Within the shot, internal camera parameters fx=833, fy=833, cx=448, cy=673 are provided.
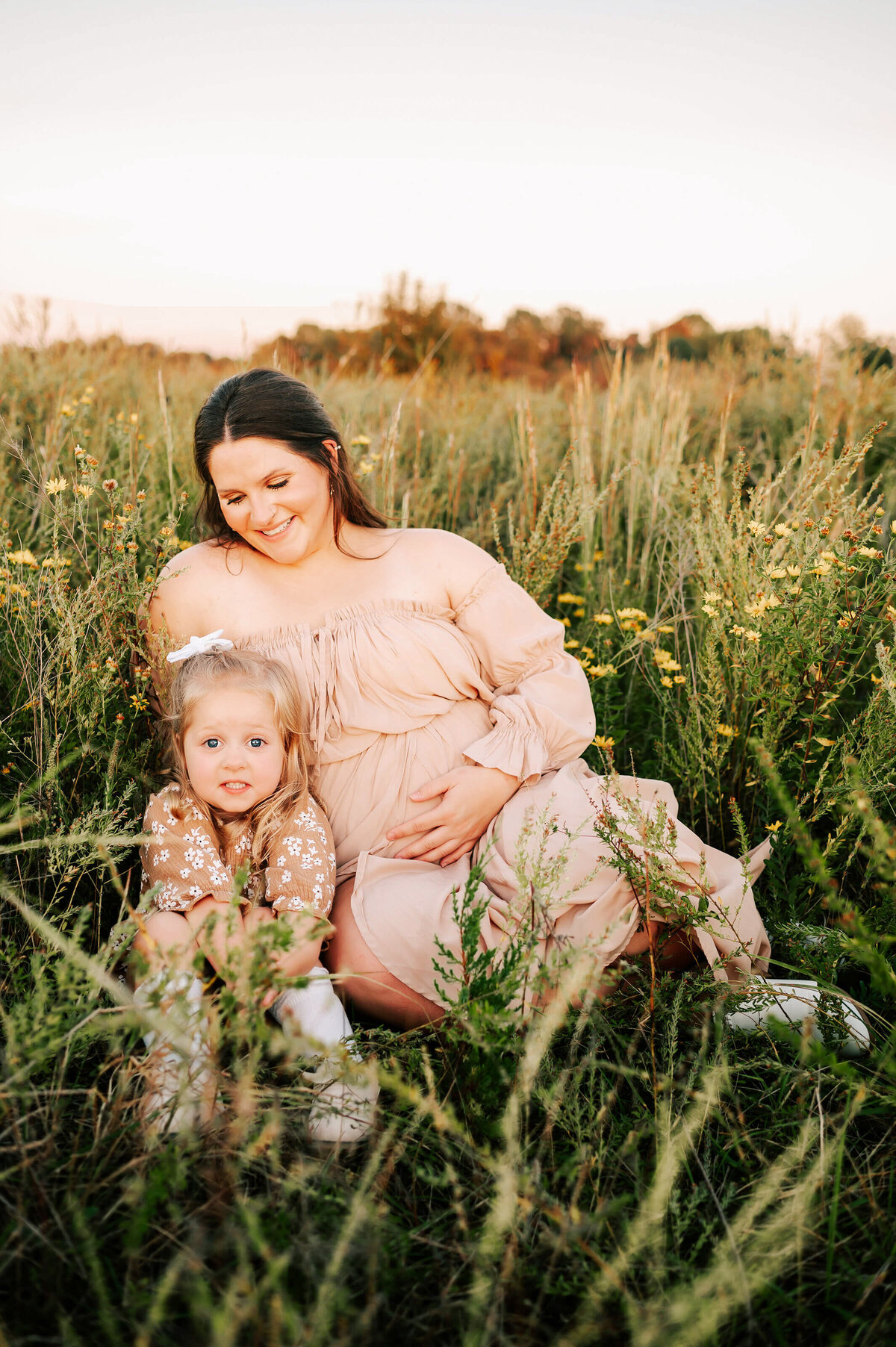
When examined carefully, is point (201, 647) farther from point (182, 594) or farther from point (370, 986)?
point (370, 986)

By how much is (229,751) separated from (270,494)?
66 centimetres

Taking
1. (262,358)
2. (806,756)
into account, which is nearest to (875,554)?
(806,756)

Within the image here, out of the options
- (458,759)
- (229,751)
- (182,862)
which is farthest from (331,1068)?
(458,759)

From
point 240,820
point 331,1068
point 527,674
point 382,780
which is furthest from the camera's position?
point 527,674

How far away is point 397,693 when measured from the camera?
81.5 inches

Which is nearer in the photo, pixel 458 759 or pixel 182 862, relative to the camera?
pixel 182 862

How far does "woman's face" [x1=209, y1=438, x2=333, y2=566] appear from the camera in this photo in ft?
6.69

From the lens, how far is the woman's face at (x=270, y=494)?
2039 millimetres

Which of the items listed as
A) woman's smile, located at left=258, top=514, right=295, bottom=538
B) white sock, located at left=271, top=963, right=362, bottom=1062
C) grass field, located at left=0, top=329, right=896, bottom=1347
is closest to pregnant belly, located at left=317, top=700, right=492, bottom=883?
white sock, located at left=271, top=963, right=362, bottom=1062

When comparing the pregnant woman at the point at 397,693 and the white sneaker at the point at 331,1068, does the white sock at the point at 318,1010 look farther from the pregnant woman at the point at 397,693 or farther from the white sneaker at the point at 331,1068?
the pregnant woman at the point at 397,693

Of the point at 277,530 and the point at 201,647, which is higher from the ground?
the point at 277,530

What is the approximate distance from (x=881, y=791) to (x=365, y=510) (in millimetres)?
1596

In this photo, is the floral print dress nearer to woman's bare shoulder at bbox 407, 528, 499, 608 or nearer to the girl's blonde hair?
the girl's blonde hair

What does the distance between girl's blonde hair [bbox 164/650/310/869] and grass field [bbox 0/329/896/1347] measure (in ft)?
0.53
